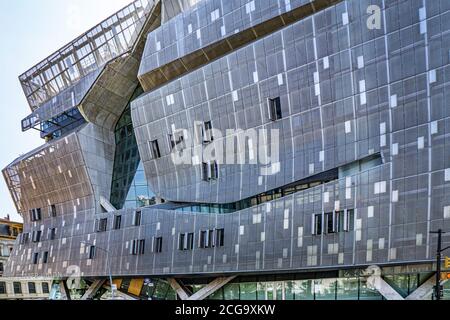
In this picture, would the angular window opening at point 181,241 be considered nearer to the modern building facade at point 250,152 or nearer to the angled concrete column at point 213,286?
the modern building facade at point 250,152

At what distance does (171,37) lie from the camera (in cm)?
4041

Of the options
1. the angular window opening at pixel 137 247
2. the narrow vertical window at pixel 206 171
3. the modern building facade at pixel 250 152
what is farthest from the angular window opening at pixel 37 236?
the narrow vertical window at pixel 206 171

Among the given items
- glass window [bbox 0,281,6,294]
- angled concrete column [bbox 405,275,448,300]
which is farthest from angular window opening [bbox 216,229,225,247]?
glass window [bbox 0,281,6,294]

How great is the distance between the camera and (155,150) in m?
42.3

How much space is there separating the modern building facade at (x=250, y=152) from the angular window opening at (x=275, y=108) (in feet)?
0.25

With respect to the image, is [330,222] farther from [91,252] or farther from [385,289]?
[91,252]

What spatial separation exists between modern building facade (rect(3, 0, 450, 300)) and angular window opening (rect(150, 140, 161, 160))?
0.13m

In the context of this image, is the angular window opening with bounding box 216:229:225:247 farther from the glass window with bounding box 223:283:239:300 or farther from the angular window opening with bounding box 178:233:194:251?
the glass window with bounding box 223:283:239:300

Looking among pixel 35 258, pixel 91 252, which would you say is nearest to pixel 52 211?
pixel 35 258

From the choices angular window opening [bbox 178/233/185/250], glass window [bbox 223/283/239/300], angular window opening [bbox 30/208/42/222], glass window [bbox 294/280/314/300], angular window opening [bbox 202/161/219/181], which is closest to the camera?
glass window [bbox 294/280/314/300]

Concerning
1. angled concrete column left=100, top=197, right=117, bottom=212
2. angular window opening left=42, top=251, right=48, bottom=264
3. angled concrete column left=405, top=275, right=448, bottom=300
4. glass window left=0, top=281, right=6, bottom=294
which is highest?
angled concrete column left=100, top=197, right=117, bottom=212

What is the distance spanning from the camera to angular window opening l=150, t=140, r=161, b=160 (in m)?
→ 42.1

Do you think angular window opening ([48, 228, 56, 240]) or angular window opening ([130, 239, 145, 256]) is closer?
angular window opening ([130, 239, 145, 256])
